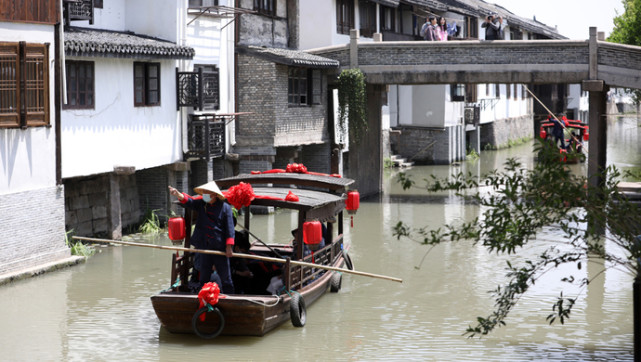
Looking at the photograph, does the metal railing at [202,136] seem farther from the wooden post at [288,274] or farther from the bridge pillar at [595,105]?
the wooden post at [288,274]

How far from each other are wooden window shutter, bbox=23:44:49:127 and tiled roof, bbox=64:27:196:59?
1.07 m

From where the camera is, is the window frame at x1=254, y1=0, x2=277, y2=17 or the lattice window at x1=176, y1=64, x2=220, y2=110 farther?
the window frame at x1=254, y1=0, x2=277, y2=17

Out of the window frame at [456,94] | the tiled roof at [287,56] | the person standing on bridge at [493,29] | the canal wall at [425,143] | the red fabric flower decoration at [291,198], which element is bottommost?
the red fabric flower decoration at [291,198]

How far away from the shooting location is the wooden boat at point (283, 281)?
1255 cm

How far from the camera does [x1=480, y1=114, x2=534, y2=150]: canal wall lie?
49656 millimetres

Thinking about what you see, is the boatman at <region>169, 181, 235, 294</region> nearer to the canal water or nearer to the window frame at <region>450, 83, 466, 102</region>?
the canal water

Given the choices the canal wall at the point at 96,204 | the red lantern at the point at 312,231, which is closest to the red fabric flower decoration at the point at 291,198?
the red lantern at the point at 312,231

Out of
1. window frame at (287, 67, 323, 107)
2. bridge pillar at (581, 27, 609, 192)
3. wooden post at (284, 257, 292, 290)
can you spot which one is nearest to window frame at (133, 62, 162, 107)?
window frame at (287, 67, 323, 107)

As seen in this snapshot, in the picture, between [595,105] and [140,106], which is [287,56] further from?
[595,105]

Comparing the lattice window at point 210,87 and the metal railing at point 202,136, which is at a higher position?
the lattice window at point 210,87

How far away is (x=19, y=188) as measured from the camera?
16.6m

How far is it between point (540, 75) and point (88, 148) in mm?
13026

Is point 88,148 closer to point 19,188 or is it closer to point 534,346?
point 19,188

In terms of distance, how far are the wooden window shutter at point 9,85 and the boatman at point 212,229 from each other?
15.5ft
